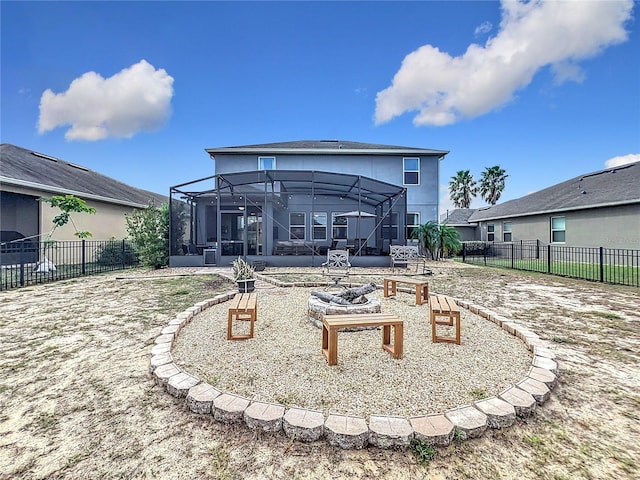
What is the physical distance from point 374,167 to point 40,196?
597 inches

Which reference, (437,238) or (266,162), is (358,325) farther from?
(266,162)

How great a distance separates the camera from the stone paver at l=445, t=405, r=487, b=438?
193 cm

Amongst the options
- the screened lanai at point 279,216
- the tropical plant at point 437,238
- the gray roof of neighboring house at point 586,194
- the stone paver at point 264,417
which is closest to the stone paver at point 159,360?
the stone paver at point 264,417

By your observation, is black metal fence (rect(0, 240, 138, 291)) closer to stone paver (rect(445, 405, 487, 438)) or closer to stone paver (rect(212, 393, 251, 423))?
stone paver (rect(212, 393, 251, 423))

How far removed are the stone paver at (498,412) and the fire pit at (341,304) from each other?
2.02 m

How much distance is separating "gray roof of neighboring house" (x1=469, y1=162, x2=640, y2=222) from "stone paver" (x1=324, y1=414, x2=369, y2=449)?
15467 millimetres

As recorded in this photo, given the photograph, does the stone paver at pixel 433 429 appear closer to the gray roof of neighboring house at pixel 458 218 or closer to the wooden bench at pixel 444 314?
the wooden bench at pixel 444 314

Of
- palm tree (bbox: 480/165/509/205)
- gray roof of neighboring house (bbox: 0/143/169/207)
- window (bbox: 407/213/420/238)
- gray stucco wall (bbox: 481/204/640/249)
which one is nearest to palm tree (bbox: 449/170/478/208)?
palm tree (bbox: 480/165/509/205)

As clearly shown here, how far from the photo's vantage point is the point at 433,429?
1897 mm

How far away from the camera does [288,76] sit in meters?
14.6

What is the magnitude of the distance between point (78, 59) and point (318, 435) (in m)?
17.2

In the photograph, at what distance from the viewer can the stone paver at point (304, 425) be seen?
1.90 m

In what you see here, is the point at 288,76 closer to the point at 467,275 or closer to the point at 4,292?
the point at 467,275

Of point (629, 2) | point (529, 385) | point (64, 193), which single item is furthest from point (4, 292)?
point (629, 2)
